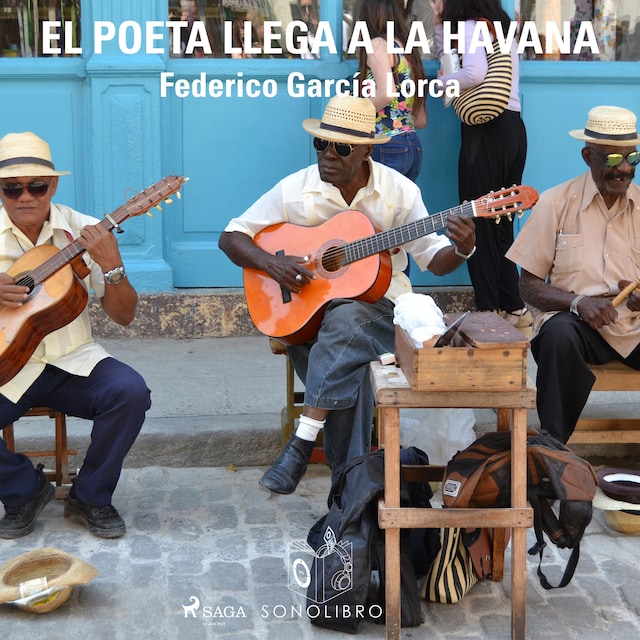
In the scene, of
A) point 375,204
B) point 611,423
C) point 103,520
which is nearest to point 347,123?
point 375,204

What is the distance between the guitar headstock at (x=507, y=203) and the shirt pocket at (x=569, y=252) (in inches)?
25.5

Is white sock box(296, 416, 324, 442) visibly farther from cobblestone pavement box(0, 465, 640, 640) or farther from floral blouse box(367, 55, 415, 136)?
floral blouse box(367, 55, 415, 136)

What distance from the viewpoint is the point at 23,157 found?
395 centimetres

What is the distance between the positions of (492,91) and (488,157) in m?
0.37

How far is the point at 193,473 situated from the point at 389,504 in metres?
1.58

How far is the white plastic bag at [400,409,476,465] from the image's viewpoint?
Result: 4.16 m

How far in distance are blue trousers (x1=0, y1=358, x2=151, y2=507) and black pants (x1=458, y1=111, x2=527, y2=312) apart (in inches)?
94.6

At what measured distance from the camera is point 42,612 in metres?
3.32

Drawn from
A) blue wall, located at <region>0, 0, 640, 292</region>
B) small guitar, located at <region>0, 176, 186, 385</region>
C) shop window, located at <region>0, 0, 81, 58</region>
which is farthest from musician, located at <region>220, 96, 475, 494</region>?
shop window, located at <region>0, 0, 81, 58</region>

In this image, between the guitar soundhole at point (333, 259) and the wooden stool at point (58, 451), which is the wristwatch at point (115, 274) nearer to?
the wooden stool at point (58, 451)

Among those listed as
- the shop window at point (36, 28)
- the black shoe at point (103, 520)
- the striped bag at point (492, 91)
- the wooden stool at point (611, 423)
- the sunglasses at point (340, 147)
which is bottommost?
the black shoe at point (103, 520)

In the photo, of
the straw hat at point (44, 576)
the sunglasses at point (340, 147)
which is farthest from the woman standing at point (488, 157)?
the straw hat at point (44, 576)

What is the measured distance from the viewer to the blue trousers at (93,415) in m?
3.89

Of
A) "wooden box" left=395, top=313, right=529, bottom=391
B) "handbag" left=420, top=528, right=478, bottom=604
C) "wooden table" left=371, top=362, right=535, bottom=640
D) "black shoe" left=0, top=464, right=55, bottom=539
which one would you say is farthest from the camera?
"black shoe" left=0, top=464, right=55, bottom=539
